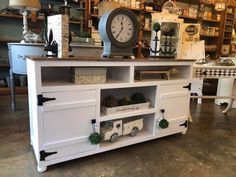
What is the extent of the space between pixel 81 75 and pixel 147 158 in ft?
2.97

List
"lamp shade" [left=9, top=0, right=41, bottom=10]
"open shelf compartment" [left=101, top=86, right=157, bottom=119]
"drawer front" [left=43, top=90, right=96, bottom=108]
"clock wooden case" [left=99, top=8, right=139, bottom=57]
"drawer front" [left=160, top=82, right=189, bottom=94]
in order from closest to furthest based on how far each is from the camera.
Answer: "drawer front" [left=43, top=90, right=96, bottom=108] < "clock wooden case" [left=99, top=8, right=139, bottom=57] < "open shelf compartment" [left=101, top=86, right=157, bottom=119] < "drawer front" [left=160, top=82, right=189, bottom=94] < "lamp shade" [left=9, top=0, right=41, bottom=10]

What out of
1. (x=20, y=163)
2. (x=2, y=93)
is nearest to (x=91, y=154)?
(x=20, y=163)

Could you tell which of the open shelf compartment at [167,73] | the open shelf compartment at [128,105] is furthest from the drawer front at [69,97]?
the open shelf compartment at [167,73]

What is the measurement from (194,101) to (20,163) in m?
3.07

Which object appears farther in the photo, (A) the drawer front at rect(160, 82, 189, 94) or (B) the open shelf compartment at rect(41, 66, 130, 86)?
(A) the drawer front at rect(160, 82, 189, 94)

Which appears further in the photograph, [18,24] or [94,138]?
[18,24]

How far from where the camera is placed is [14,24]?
12.3ft

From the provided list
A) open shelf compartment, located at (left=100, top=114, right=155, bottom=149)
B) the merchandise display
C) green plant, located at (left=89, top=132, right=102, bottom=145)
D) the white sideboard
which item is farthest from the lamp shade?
green plant, located at (left=89, top=132, right=102, bottom=145)

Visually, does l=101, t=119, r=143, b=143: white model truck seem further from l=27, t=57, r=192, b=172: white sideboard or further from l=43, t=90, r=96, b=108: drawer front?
l=43, t=90, r=96, b=108: drawer front

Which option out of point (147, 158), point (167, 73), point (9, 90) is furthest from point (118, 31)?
point (9, 90)

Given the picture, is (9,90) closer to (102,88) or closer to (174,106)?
(102,88)

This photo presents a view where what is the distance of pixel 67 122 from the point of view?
1.54 meters

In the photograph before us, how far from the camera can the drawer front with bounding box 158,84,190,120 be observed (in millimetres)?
2004

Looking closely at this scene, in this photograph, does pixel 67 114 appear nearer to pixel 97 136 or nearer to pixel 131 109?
pixel 97 136
